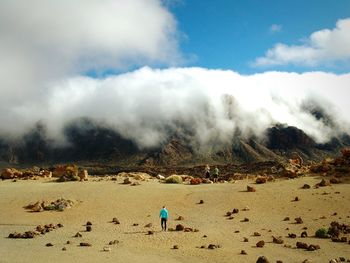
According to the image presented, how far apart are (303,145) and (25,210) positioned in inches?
4824

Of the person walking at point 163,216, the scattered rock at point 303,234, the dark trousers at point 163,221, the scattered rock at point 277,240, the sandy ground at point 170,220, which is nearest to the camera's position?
the sandy ground at point 170,220

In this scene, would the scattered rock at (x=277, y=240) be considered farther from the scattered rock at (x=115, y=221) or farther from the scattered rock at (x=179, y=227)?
the scattered rock at (x=115, y=221)

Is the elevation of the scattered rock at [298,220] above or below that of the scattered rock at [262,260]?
above

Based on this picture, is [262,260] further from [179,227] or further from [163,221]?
[163,221]

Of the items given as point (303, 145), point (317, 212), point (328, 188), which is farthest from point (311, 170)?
point (303, 145)

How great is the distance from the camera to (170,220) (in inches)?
1171

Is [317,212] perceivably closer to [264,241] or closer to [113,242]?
[264,241]

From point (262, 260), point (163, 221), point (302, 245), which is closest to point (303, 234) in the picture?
point (302, 245)

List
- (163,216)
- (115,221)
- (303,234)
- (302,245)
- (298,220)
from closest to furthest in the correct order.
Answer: (302,245) < (303,234) < (163,216) < (298,220) < (115,221)

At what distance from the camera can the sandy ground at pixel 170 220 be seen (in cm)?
2136

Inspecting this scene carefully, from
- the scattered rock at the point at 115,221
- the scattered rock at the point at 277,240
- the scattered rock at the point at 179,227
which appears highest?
the scattered rock at the point at 115,221

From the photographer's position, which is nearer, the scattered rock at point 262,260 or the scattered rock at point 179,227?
the scattered rock at point 262,260

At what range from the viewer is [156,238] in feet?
81.4

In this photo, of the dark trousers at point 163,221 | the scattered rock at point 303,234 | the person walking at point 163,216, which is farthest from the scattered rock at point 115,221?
the scattered rock at point 303,234
